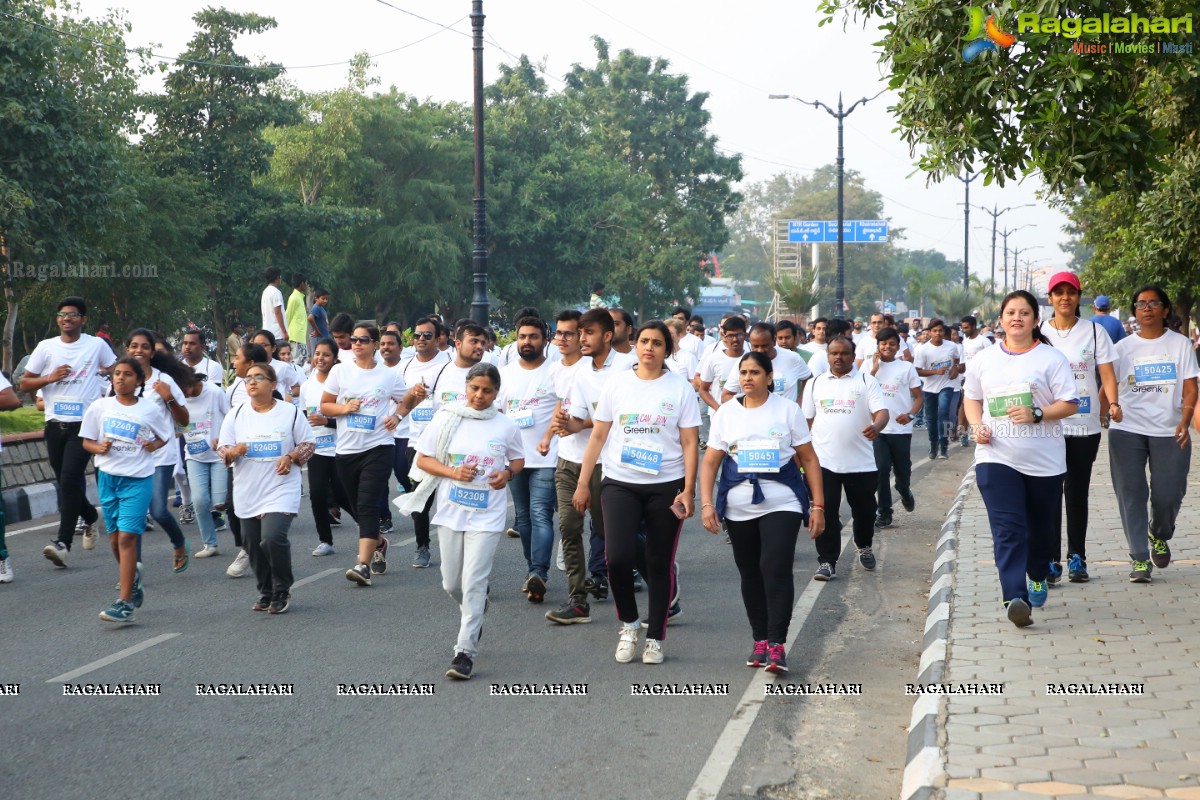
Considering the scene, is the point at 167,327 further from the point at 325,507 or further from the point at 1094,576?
the point at 1094,576

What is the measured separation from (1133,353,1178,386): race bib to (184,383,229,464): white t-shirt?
6967 mm

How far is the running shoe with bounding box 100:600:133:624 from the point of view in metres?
7.85

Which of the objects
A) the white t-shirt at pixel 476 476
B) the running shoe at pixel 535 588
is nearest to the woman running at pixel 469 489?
the white t-shirt at pixel 476 476

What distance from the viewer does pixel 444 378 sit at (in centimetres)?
950

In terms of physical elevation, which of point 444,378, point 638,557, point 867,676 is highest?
point 444,378

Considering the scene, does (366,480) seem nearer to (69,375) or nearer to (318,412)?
(318,412)

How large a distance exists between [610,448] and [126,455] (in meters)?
3.37

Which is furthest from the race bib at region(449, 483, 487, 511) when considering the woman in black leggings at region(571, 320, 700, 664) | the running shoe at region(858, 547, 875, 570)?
the running shoe at region(858, 547, 875, 570)

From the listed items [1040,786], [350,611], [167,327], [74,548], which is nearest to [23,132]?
[167,327]

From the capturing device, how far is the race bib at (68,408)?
428 inches

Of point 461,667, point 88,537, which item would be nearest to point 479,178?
point 88,537

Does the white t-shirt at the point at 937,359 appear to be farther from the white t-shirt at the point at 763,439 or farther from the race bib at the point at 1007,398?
the white t-shirt at the point at 763,439

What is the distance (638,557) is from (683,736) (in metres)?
2.05

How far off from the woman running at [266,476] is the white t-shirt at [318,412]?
995mm
